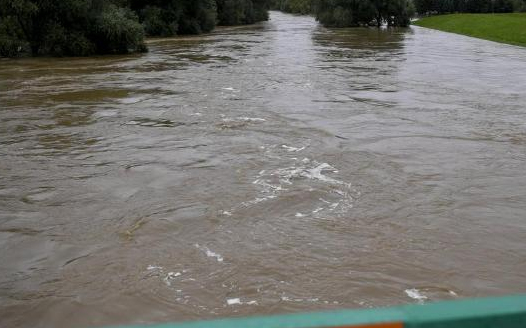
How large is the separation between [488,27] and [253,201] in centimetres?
4445

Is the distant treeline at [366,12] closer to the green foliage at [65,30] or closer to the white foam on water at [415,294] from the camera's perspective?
the green foliage at [65,30]

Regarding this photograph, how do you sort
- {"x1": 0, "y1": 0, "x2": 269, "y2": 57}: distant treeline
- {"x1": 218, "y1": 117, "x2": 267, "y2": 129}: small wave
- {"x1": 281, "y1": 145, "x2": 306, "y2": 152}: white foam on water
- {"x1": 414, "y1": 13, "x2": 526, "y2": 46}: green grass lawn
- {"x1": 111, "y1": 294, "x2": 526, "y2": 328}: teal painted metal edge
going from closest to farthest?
{"x1": 111, "y1": 294, "x2": 526, "y2": 328}: teal painted metal edge < {"x1": 281, "y1": 145, "x2": 306, "y2": 152}: white foam on water < {"x1": 218, "y1": 117, "x2": 267, "y2": 129}: small wave < {"x1": 0, "y1": 0, "x2": 269, "y2": 57}: distant treeline < {"x1": 414, "y1": 13, "x2": 526, "y2": 46}: green grass lawn

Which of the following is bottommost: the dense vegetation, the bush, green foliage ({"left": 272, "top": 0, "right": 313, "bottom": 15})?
the bush

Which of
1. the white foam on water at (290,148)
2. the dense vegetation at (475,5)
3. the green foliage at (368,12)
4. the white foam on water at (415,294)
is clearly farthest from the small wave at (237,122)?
the dense vegetation at (475,5)

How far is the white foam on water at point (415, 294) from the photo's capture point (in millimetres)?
5406

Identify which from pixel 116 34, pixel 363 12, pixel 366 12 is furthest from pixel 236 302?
pixel 363 12

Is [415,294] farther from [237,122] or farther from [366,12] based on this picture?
[366,12]

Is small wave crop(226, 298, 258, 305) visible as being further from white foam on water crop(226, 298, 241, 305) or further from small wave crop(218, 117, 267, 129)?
small wave crop(218, 117, 267, 129)

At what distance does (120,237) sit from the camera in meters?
6.87

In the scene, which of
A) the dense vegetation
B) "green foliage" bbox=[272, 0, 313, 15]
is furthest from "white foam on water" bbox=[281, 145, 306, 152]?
"green foliage" bbox=[272, 0, 313, 15]

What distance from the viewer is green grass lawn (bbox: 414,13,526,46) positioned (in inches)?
1583

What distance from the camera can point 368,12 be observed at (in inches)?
2170

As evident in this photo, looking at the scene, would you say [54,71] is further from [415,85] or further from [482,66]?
[482,66]

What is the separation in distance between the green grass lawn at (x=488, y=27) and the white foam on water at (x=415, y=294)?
117ft
